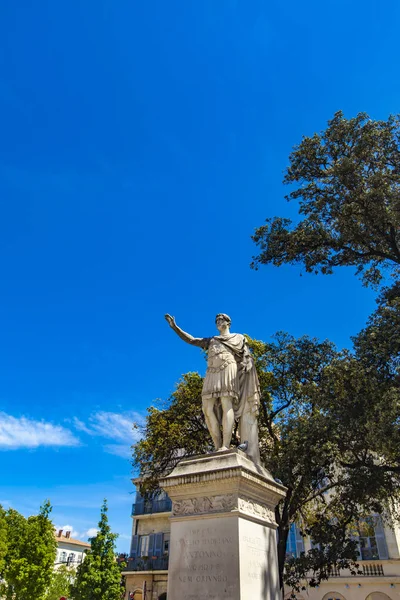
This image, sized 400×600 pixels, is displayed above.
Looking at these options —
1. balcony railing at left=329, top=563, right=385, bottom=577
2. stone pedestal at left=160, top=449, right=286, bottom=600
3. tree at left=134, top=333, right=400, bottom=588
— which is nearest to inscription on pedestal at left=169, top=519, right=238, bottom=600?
stone pedestal at left=160, top=449, right=286, bottom=600

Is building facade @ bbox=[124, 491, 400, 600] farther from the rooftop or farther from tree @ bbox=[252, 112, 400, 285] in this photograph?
the rooftop

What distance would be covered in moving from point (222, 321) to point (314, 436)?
289 inches

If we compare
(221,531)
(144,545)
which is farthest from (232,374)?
(144,545)

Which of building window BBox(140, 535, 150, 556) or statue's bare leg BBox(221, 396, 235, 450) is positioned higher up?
building window BBox(140, 535, 150, 556)

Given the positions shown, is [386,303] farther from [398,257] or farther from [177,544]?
[177,544]

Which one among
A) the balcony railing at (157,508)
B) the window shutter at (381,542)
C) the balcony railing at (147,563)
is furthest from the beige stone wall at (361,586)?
the balcony railing at (157,508)

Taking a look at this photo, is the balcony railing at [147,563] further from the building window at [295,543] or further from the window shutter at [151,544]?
the building window at [295,543]

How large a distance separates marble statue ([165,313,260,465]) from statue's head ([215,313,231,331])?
0.59 feet

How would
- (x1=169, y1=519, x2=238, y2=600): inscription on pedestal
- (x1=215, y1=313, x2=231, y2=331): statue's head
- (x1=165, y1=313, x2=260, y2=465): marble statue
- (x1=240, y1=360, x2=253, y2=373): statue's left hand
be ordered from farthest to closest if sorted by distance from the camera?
(x1=215, y1=313, x2=231, y2=331): statue's head < (x1=240, y1=360, x2=253, y2=373): statue's left hand < (x1=165, y1=313, x2=260, y2=465): marble statue < (x1=169, y1=519, x2=238, y2=600): inscription on pedestal

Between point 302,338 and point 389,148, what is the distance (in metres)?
7.36

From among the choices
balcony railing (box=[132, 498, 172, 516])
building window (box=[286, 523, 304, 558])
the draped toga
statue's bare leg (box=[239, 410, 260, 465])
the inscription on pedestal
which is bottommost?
the inscription on pedestal

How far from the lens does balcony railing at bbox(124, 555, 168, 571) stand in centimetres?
3325

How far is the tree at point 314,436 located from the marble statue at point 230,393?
501 cm

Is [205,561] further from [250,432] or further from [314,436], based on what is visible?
[314,436]
